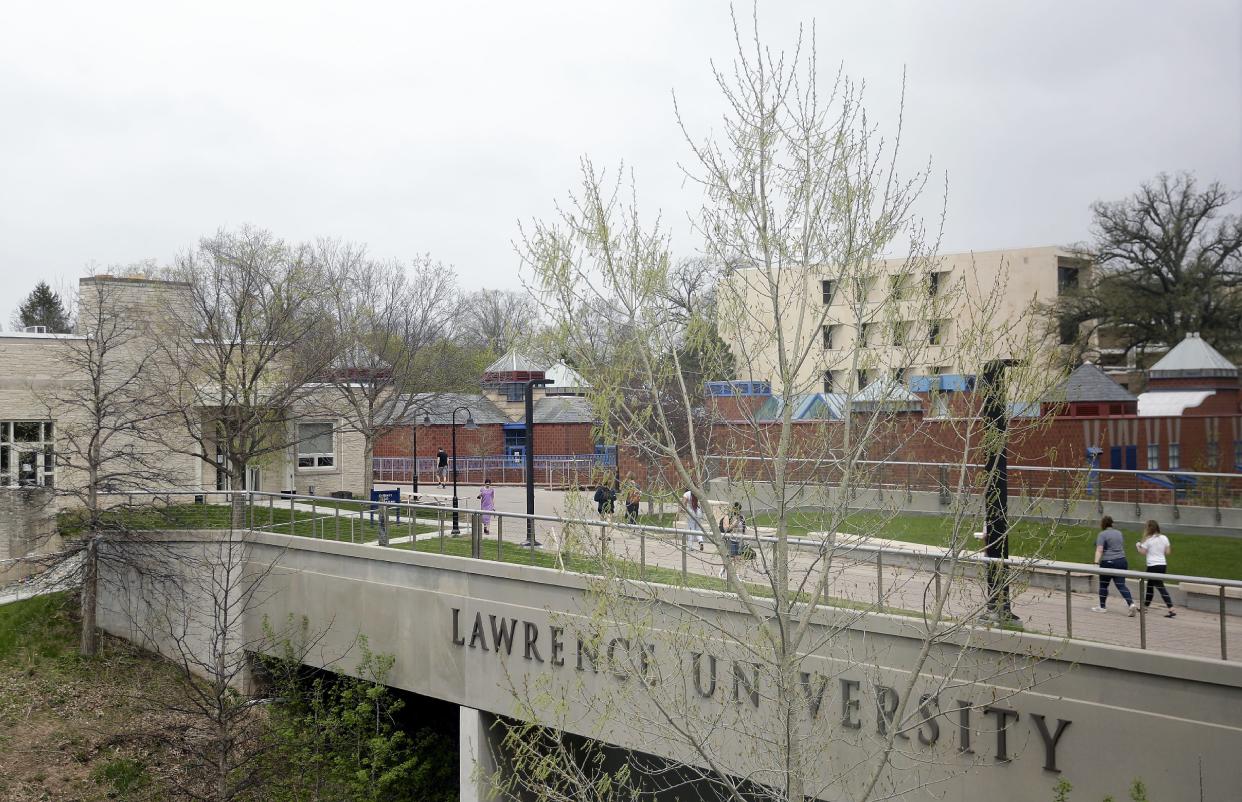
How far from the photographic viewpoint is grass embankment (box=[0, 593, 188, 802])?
1894 cm

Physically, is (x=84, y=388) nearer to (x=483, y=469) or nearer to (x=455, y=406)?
(x=455, y=406)

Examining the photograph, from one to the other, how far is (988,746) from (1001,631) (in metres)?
1.35

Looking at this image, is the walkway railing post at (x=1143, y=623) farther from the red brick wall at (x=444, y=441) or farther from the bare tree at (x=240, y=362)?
the red brick wall at (x=444, y=441)

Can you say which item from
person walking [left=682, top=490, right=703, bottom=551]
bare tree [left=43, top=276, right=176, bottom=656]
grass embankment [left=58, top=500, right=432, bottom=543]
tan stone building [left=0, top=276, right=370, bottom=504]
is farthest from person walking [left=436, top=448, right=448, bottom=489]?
person walking [left=682, top=490, right=703, bottom=551]

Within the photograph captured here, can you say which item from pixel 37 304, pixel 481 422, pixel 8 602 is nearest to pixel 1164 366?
pixel 481 422

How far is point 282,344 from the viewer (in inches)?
1133

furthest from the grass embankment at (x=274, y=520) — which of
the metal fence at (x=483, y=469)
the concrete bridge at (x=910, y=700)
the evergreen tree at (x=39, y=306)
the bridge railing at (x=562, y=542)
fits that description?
the evergreen tree at (x=39, y=306)

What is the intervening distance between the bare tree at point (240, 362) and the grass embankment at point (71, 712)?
494 centimetres

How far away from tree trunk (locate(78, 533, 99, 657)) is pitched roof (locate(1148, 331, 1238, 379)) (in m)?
28.7

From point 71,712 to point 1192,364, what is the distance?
1194 inches

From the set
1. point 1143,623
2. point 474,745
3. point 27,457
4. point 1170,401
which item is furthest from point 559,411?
point 1143,623

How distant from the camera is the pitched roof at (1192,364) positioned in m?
29.5

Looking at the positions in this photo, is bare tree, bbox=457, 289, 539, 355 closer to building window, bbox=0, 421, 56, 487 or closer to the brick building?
the brick building

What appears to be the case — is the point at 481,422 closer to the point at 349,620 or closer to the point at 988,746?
the point at 349,620
